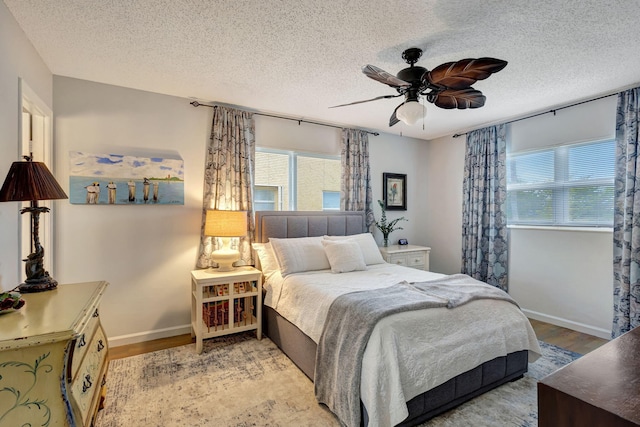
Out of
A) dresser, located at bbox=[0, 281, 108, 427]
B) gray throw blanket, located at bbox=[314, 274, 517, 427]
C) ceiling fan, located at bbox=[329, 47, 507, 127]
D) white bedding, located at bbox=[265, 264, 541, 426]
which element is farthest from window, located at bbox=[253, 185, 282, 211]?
dresser, located at bbox=[0, 281, 108, 427]

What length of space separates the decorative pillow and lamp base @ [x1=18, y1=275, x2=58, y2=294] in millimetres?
1892

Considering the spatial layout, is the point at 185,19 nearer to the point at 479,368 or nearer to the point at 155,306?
the point at 155,306

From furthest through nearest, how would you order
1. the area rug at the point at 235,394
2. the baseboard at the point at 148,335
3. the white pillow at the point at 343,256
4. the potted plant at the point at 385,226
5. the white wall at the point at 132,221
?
1. the potted plant at the point at 385,226
2. the white pillow at the point at 343,256
3. the baseboard at the point at 148,335
4. the white wall at the point at 132,221
5. the area rug at the point at 235,394

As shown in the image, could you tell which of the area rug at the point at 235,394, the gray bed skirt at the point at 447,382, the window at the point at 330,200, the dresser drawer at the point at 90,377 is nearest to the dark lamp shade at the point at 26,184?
the dresser drawer at the point at 90,377

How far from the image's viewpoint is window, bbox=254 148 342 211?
3861 mm

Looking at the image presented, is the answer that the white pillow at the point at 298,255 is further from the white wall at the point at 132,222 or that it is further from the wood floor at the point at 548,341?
the wood floor at the point at 548,341

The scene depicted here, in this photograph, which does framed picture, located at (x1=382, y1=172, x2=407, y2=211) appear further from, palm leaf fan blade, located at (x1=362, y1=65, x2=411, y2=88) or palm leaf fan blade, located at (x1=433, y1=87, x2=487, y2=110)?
palm leaf fan blade, located at (x1=362, y1=65, x2=411, y2=88)

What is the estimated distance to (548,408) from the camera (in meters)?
0.88

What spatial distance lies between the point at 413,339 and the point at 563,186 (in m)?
3.15

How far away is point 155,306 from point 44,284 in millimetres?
1709

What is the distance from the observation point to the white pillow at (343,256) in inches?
126

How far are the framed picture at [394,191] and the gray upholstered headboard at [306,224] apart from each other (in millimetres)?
708

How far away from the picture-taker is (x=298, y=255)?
10.6 ft

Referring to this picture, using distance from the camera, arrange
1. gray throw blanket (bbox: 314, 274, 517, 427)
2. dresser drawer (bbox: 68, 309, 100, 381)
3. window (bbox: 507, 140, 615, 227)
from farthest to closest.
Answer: window (bbox: 507, 140, 615, 227), gray throw blanket (bbox: 314, 274, 517, 427), dresser drawer (bbox: 68, 309, 100, 381)
